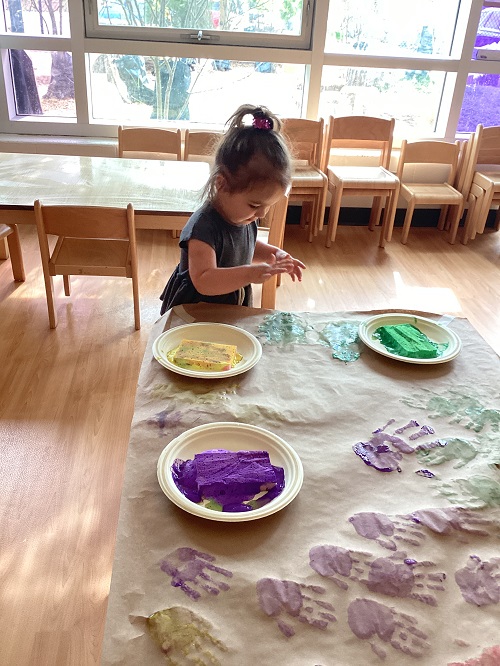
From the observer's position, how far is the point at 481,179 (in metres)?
3.69

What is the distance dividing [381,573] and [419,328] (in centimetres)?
67

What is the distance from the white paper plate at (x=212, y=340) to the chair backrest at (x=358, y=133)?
9.20 feet

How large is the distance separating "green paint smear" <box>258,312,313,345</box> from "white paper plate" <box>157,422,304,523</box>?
0.31 metres

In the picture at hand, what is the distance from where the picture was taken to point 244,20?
358 cm

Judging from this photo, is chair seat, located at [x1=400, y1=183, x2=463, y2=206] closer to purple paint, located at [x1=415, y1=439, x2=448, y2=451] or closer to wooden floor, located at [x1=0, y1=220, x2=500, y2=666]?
wooden floor, located at [x1=0, y1=220, x2=500, y2=666]

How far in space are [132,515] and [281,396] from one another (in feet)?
1.14

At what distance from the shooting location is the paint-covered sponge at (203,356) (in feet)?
3.39

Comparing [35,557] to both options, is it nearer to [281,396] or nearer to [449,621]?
[281,396]

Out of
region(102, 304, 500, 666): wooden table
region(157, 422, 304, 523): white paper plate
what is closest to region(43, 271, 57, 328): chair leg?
region(102, 304, 500, 666): wooden table

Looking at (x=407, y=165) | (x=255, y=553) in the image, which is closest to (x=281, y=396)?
(x=255, y=553)

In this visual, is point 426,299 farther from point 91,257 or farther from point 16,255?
point 16,255

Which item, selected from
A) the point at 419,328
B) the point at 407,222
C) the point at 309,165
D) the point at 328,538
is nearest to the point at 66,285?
the point at 309,165

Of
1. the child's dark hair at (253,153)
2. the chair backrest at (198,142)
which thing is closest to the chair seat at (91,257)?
the chair backrest at (198,142)

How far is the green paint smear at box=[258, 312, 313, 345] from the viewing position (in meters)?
1.16
